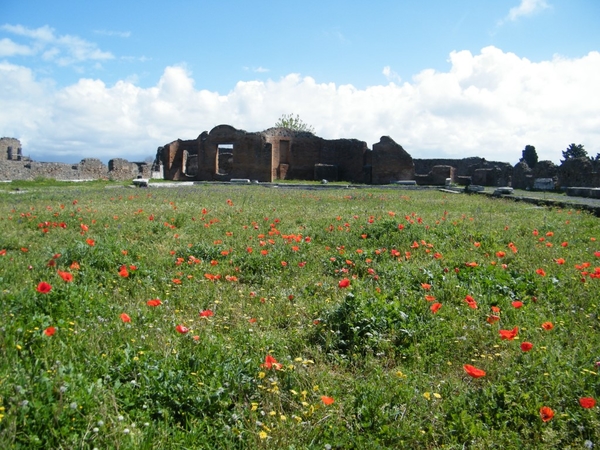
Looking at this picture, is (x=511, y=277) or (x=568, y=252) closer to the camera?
(x=511, y=277)

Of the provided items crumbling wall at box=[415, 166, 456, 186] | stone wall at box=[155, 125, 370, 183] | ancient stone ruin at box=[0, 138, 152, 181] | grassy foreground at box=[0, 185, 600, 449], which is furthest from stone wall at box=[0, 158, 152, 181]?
grassy foreground at box=[0, 185, 600, 449]

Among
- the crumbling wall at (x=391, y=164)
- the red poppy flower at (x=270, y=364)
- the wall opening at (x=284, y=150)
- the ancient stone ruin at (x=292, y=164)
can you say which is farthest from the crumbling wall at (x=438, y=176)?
the red poppy flower at (x=270, y=364)

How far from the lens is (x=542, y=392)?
250 centimetres

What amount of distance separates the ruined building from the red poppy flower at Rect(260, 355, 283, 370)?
30634 mm

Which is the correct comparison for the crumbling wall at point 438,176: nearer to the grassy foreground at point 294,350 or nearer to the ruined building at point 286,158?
the ruined building at point 286,158

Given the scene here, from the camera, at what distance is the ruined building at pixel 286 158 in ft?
109

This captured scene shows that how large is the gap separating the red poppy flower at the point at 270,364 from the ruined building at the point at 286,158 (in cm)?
3063

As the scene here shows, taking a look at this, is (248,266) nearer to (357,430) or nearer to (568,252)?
(357,430)

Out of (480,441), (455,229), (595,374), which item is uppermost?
(455,229)

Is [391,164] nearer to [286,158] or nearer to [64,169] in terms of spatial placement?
[286,158]

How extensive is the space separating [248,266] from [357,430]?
2.93 meters

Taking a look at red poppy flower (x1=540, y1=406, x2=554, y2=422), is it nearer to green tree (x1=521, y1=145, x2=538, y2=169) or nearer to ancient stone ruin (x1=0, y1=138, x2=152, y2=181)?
ancient stone ruin (x1=0, y1=138, x2=152, y2=181)

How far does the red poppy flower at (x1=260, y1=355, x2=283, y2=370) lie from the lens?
2.53 m

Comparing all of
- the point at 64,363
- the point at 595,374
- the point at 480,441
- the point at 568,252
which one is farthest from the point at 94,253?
the point at 568,252
